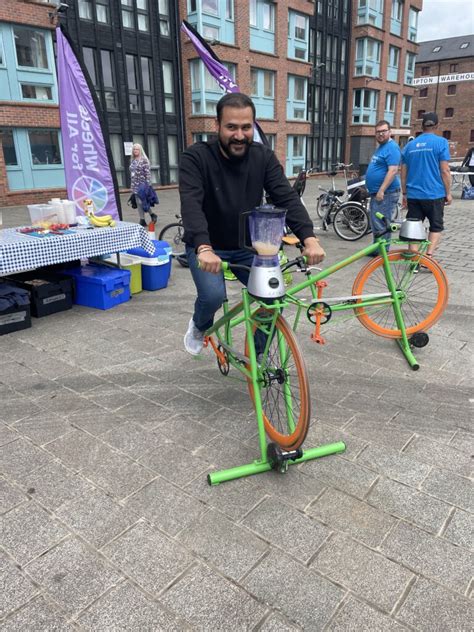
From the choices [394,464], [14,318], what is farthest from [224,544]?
[14,318]

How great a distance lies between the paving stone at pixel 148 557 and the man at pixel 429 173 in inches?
208

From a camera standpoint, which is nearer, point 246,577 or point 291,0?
point 246,577

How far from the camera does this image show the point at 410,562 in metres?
2.15

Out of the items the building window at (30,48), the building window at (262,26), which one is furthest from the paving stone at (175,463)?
the building window at (262,26)

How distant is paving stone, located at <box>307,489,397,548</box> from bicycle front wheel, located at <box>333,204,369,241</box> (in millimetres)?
8340

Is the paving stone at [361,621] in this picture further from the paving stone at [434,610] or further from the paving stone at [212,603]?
the paving stone at [212,603]

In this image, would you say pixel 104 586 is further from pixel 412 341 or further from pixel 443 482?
pixel 412 341

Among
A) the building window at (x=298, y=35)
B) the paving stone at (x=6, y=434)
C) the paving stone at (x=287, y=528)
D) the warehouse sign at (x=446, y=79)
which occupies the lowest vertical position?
the paving stone at (x=287, y=528)

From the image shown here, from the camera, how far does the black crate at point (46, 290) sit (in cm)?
544

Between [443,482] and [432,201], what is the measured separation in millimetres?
4791

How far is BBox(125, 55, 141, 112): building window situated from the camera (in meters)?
21.0

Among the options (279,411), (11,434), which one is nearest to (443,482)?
(279,411)

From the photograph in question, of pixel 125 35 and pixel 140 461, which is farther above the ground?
pixel 125 35

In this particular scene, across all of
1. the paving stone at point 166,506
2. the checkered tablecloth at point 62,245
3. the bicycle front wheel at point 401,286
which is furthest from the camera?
the checkered tablecloth at point 62,245
